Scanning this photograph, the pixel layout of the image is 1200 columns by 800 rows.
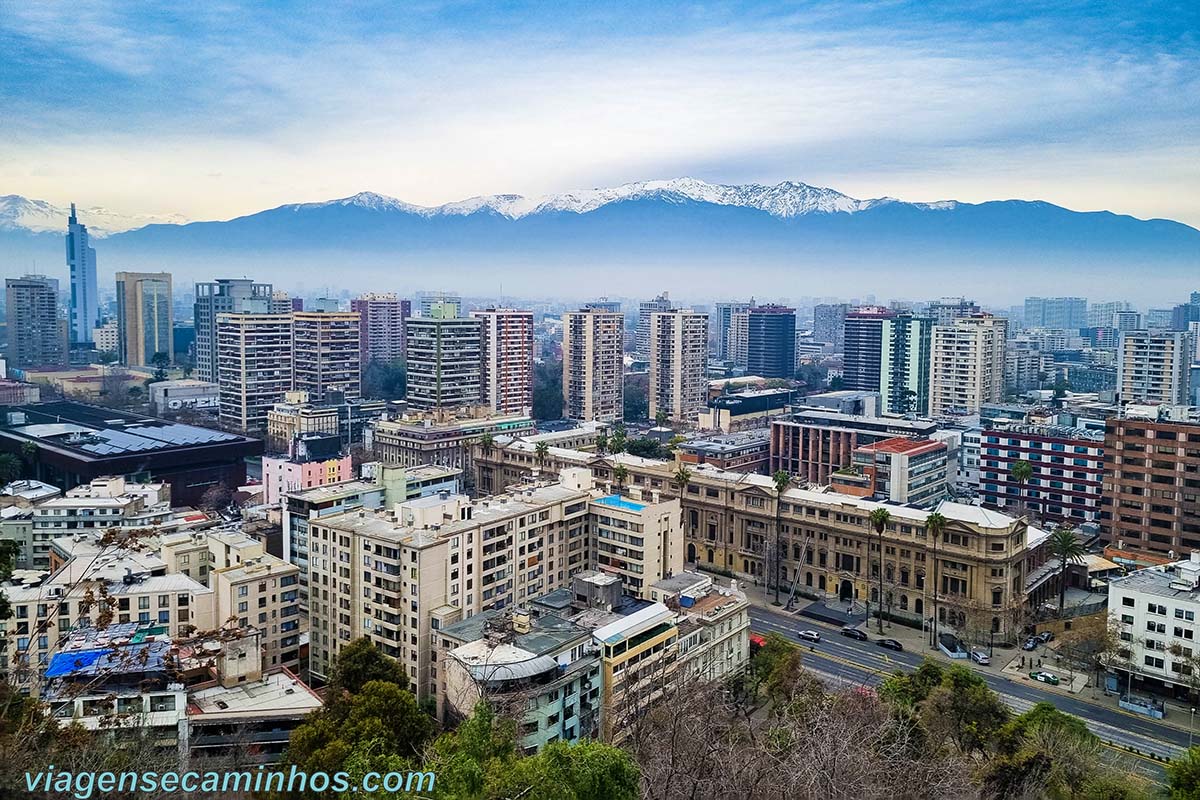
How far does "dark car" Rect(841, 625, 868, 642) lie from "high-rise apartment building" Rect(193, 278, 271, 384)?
183ft

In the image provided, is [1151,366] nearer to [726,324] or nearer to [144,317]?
[726,324]

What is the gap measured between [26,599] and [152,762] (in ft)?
31.6

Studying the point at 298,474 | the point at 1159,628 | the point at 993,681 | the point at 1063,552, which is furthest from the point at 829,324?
the point at 993,681

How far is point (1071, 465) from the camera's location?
119ft

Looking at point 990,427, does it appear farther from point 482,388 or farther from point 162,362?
point 162,362

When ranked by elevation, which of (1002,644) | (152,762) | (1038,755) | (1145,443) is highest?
(1145,443)

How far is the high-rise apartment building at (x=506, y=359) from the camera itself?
58031 millimetres

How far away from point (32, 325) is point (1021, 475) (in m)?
83.2

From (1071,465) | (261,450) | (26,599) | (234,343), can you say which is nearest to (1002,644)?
(1071,465)

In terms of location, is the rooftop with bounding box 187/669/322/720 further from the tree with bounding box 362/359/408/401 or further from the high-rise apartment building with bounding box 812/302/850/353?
the high-rise apartment building with bounding box 812/302/850/353

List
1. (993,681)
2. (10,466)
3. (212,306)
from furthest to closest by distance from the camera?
(212,306)
(10,466)
(993,681)

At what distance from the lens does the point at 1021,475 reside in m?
35.4

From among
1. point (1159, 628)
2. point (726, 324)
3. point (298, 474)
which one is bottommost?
point (1159, 628)

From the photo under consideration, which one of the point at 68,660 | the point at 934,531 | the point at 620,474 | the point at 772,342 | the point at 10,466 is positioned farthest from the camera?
the point at 772,342
